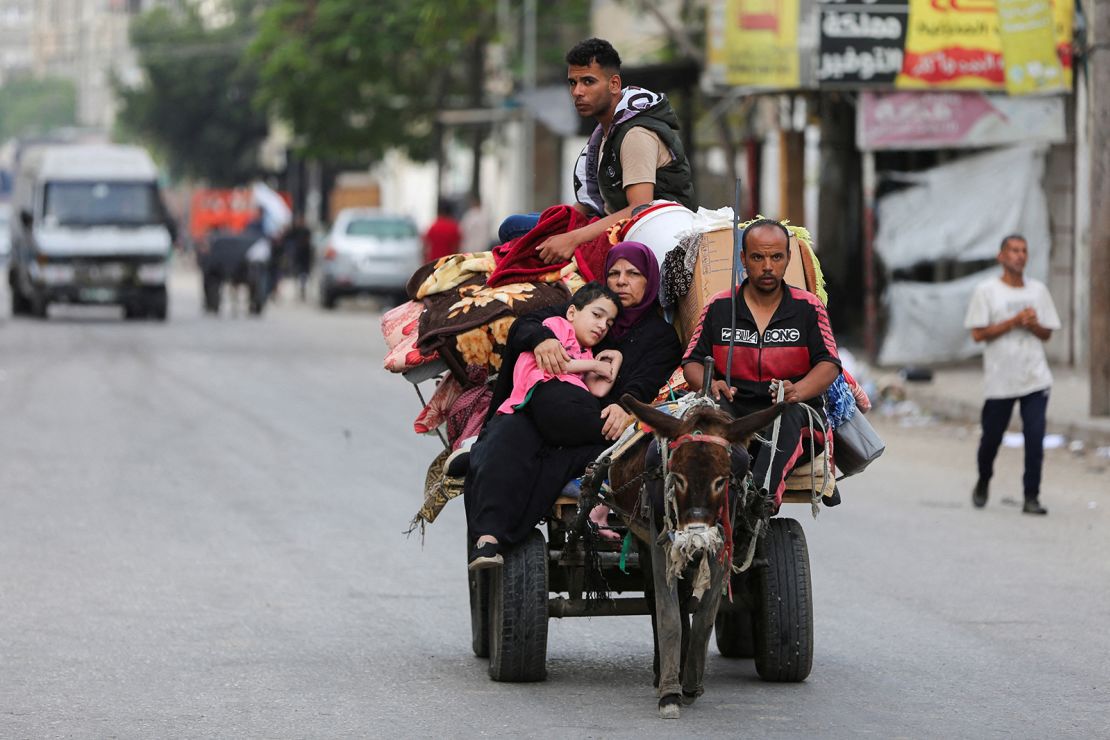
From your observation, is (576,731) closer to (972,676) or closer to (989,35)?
(972,676)

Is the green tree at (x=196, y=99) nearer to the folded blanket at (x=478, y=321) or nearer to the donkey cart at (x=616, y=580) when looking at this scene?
the folded blanket at (x=478, y=321)

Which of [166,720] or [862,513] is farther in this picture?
[862,513]

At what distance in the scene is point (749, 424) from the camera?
6.43m

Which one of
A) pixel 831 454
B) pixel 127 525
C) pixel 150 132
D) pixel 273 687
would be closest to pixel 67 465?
pixel 127 525

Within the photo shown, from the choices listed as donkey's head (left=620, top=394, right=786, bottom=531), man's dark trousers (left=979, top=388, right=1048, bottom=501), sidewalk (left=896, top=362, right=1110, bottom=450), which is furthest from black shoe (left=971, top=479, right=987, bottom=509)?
donkey's head (left=620, top=394, right=786, bottom=531)

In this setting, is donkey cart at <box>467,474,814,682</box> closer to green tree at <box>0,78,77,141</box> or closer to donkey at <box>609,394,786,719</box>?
donkey at <box>609,394,786,719</box>

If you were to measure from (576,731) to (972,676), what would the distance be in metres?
1.81

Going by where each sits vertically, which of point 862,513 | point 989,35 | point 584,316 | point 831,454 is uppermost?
point 989,35

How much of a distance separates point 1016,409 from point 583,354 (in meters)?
11.7

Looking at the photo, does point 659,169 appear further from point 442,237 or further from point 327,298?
point 327,298

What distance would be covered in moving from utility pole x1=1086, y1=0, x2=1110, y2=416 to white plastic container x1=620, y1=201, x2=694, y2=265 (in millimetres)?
9610

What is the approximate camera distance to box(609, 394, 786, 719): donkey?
6.31 m

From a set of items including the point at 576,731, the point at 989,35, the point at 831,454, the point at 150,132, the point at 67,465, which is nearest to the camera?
the point at 576,731

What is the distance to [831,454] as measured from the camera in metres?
7.19
